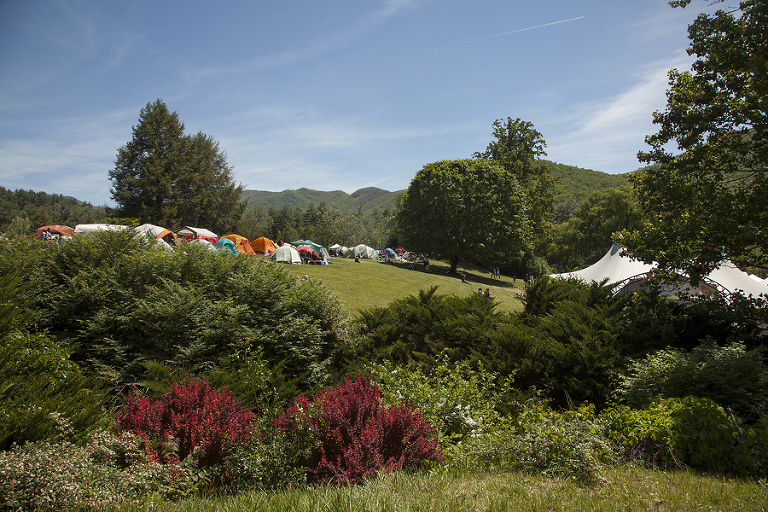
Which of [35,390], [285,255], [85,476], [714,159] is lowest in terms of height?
[85,476]

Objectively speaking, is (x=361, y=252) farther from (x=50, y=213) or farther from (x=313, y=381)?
(x=50, y=213)

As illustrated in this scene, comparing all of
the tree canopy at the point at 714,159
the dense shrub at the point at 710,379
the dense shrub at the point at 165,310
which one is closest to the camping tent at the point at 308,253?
the dense shrub at the point at 165,310

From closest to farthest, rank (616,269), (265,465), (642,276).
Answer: (265,465) < (642,276) < (616,269)

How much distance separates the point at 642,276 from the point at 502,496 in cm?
1556

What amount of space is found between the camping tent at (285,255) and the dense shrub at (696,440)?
80.4 feet

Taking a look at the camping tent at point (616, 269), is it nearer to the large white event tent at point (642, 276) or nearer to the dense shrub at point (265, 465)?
the large white event tent at point (642, 276)

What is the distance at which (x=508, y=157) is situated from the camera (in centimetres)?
3916

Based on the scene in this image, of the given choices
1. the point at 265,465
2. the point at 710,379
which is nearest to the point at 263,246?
the point at 265,465

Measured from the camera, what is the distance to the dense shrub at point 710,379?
4.78 meters

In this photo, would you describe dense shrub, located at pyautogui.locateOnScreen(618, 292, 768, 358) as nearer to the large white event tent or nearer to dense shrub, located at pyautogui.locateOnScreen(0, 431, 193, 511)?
the large white event tent

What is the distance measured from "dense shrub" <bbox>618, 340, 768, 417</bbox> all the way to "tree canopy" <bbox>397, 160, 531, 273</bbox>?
90.2 ft

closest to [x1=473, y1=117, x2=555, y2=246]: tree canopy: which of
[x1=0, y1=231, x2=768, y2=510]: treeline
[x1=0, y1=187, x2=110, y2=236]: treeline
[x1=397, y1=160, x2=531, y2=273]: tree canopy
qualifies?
[x1=397, y1=160, x2=531, y2=273]: tree canopy

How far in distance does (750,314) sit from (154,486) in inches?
348

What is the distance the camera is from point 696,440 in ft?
12.6
